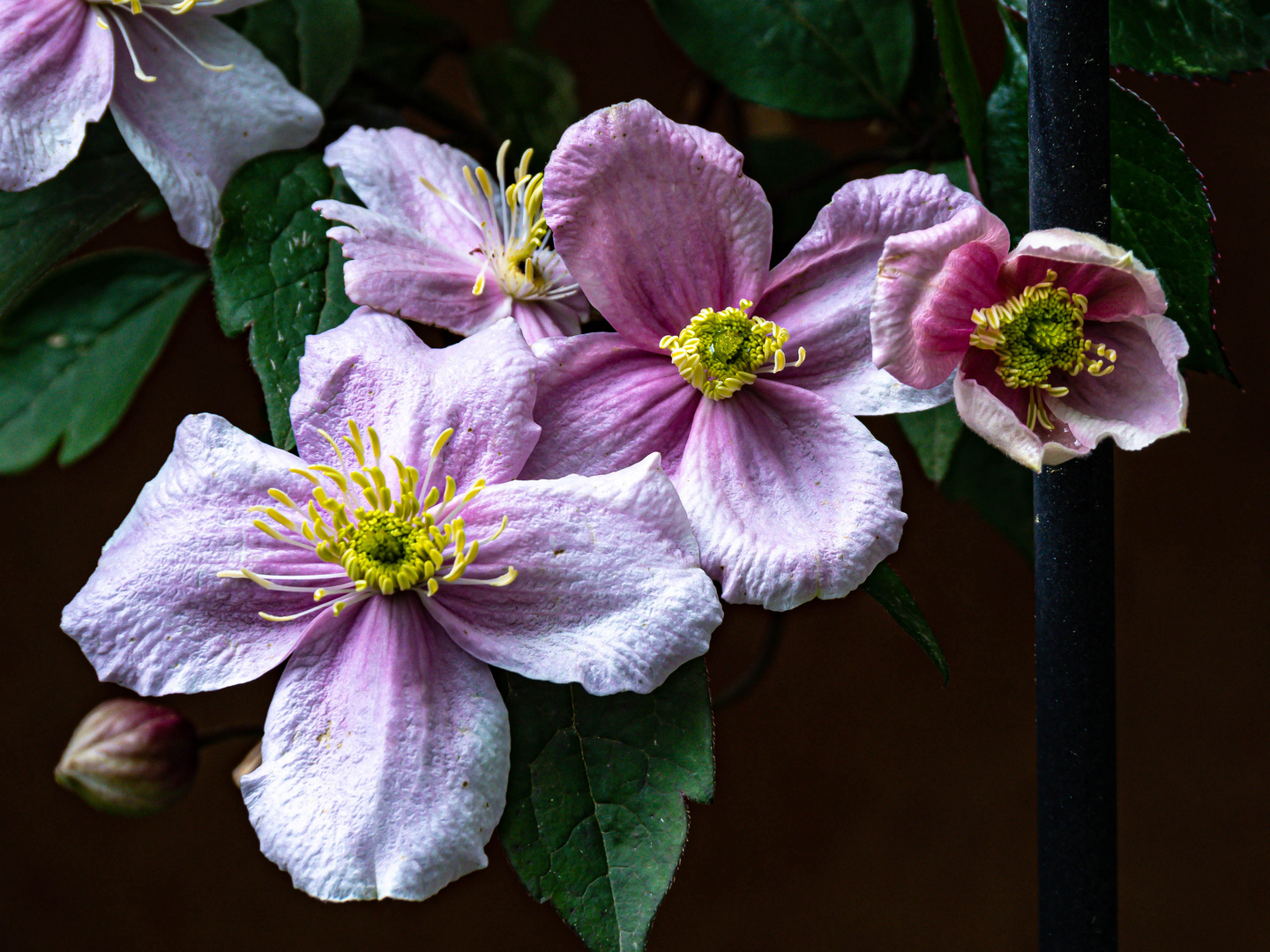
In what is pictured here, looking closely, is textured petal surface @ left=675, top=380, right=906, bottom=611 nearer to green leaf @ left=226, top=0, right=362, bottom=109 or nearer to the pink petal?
the pink petal

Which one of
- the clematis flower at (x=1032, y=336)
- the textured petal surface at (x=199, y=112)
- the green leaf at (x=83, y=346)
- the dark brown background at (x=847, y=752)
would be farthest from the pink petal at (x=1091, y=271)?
the dark brown background at (x=847, y=752)

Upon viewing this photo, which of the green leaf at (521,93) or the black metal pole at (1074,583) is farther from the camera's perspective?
the green leaf at (521,93)

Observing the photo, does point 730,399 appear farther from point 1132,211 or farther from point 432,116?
point 432,116

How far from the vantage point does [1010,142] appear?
12.2 inches

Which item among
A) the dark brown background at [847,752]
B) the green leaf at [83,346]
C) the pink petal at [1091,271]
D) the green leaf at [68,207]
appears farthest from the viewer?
the dark brown background at [847,752]

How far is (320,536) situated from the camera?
0.25 m

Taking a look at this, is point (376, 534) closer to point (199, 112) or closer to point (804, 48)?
point (199, 112)

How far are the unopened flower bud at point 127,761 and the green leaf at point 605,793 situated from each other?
0.48ft

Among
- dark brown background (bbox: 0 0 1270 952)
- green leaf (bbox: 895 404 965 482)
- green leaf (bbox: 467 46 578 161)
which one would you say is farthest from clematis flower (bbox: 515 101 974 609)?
dark brown background (bbox: 0 0 1270 952)

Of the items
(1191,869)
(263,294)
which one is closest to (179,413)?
(263,294)

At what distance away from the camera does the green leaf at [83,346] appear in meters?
0.47

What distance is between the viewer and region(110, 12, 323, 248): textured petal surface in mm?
312

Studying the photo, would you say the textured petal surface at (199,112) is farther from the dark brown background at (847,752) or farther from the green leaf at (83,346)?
the dark brown background at (847,752)

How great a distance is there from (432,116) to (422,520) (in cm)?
26
